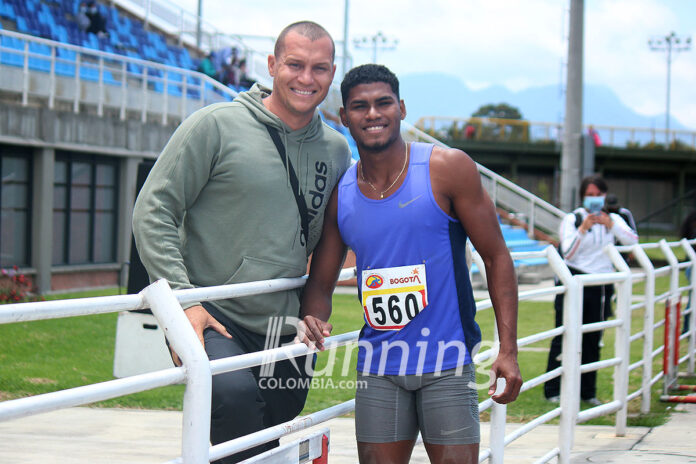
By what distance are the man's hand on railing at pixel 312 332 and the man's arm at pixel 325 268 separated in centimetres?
6

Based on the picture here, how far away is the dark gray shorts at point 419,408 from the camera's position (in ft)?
10.7

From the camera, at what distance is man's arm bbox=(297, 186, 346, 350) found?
3469mm

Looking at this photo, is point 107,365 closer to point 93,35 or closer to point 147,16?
point 93,35

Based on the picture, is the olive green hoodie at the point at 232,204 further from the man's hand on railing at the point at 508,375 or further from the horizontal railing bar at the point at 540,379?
the horizontal railing bar at the point at 540,379

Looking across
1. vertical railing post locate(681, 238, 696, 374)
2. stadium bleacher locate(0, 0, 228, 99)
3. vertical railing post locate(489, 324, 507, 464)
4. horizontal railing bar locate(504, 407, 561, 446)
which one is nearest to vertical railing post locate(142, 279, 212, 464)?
vertical railing post locate(489, 324, 507, 464)

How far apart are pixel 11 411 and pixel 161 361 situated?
367 centimetres

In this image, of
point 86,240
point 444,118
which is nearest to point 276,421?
point 86,240

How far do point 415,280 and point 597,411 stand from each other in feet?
11.0

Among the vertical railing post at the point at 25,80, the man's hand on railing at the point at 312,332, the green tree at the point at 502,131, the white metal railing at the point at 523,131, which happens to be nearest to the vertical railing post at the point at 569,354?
the man's hand on railing at the point at 312,332

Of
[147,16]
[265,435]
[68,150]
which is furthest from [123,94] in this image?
[265,435]

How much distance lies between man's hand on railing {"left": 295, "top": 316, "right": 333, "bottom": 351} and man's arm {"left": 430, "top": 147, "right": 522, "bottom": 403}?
64cm

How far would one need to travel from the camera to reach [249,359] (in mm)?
2926

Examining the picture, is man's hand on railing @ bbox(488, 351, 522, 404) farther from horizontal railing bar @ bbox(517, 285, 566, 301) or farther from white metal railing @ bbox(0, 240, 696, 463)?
horizontal railing bar @ bbox(517, 285, 566, 301)

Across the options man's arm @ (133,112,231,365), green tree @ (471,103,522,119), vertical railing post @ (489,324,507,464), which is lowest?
vertical railing post @ (489,324,507,464)
